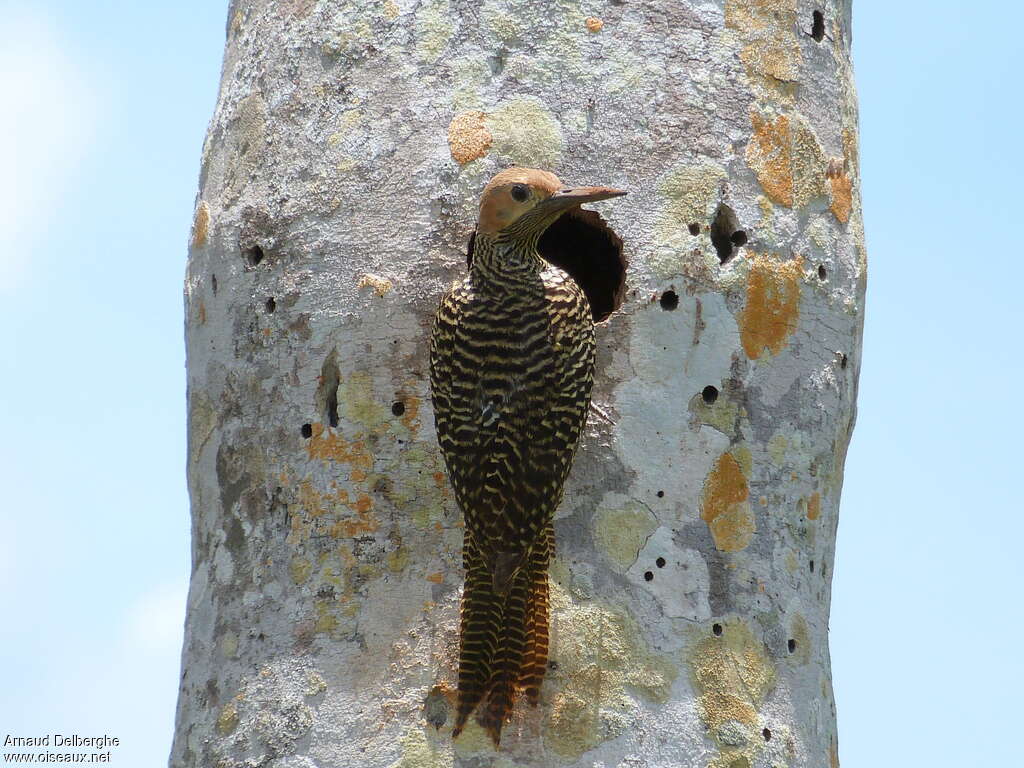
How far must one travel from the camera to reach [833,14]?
24.0 ft

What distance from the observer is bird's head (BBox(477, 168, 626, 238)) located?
20.8ft

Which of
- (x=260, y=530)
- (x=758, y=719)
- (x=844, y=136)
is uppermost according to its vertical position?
(x=844, y=136)

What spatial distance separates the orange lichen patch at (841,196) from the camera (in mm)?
7000

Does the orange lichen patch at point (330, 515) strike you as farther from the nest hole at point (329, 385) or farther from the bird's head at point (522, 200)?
the bird's head at point (522, 200)

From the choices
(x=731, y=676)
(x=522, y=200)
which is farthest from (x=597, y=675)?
(x=522, y=200)

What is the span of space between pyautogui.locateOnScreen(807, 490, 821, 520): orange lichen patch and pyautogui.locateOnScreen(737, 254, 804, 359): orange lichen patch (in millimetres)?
496

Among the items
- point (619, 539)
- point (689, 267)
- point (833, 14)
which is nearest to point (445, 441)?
point (619, 539)

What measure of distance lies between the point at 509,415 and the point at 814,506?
116cm

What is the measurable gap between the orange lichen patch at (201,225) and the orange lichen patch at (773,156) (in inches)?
74.4

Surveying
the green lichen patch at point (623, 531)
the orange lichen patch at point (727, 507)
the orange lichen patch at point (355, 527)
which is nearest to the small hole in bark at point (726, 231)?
the orange lichen patch at point (727, 507)

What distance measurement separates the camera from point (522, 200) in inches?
250

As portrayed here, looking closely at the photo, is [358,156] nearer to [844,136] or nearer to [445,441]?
[445,441]

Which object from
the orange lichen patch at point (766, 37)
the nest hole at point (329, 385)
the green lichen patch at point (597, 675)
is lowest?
the green lichen patch at point (597, 675)

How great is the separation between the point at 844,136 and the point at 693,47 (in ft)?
2.30
